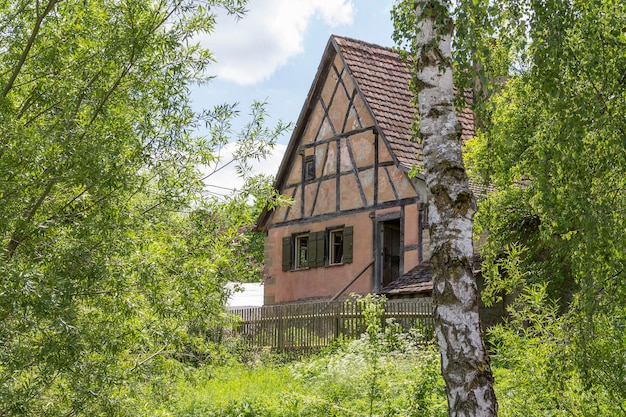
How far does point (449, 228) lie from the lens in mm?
6734

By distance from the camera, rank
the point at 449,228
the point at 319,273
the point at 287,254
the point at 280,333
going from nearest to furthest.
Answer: the point at 449,228
the point at 280,333
the point at 319,273
the point at 287,254

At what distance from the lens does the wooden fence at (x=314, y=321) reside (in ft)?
56.9

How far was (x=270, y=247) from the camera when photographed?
2588cm

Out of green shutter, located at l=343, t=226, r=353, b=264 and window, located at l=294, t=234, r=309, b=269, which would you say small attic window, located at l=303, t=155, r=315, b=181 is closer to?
window, located at l=294, t=234, r=309, b=269

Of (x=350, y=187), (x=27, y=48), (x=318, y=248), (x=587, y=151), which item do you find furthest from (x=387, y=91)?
(x=587, y=151)

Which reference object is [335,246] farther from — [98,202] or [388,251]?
[98,202]

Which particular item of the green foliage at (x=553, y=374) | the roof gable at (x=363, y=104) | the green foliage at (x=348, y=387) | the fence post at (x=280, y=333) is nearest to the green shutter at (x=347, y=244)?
the roof gable at (x=363, y=104)

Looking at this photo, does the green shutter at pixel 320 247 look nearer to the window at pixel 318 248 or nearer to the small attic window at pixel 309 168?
the window at pixel 318 248

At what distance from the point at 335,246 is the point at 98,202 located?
650 inches

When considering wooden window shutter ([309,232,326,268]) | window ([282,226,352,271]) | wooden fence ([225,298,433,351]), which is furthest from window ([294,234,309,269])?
wooden fence ([225,298,433,351])

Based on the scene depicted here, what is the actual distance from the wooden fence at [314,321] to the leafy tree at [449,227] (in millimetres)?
10019

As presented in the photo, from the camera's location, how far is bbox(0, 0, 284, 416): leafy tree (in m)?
7.50

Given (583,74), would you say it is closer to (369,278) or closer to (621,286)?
(621,286)

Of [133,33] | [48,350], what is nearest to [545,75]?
[133,33]
